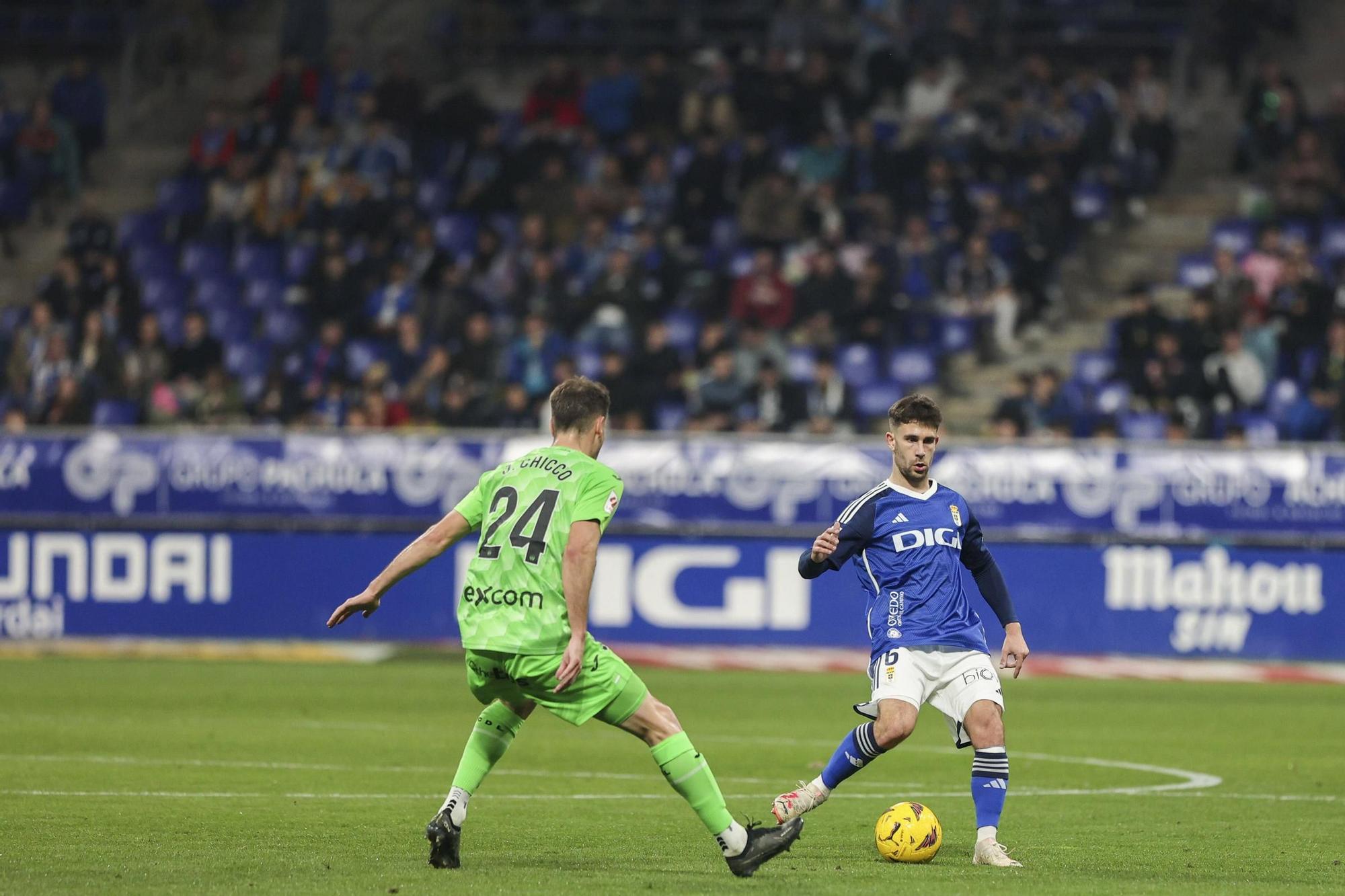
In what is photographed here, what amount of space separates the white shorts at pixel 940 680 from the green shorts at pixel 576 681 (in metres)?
1.22

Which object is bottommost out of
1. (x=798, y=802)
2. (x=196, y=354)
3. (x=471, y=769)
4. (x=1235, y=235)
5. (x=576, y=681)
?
(x=798, y=802)

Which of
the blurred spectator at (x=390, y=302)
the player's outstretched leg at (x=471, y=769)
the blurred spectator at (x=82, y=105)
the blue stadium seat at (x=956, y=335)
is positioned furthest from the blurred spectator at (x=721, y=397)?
the player's outstretched leg at (x=471, y=769)

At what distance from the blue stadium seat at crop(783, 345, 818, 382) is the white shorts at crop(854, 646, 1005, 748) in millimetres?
14513

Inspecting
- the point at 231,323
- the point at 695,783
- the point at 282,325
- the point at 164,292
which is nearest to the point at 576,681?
the point at 695,783

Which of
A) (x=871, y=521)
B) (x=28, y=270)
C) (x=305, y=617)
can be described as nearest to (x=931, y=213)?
(x=305, y=617)

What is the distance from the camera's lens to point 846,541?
850cm

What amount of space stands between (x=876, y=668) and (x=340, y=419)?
1494cm

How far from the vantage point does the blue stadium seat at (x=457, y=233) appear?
26.0m

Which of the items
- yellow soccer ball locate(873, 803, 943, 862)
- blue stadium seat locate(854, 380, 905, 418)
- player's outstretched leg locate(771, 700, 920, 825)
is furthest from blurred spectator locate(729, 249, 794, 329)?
yellow soccer ball locate(873, 803, 943, 862)

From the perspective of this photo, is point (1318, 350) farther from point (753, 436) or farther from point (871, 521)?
point (871, 521)

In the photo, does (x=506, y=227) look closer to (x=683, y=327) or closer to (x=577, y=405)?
(x=683, y=327)

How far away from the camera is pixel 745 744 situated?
13.5 meters

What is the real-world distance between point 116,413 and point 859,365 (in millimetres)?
8272

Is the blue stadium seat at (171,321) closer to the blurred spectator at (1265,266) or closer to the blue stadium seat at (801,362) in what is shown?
the blue stadium seat at (801,362)
